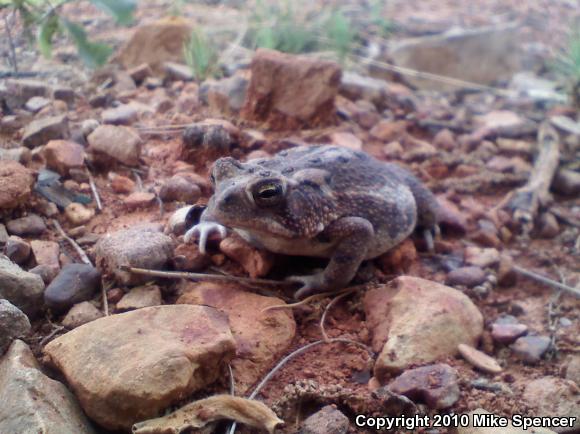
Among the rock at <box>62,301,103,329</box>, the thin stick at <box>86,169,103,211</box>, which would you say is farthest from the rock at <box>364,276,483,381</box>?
the thin stick at <box>86,169,103,211</box>

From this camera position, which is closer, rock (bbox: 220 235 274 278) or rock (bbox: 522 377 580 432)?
rock (bbox: 522 377 580 432)

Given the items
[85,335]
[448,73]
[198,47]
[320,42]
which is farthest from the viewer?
[448,73]

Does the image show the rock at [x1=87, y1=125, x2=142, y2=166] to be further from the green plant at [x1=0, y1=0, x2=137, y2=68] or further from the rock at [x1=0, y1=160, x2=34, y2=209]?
the rock at [x1=0, y1=160, x2=34, y2=209]

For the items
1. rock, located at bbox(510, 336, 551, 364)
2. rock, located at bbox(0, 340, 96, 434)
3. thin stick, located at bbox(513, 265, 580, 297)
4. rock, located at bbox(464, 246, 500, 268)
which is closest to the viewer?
rock, located at bbox(0, 340, 96, 434)

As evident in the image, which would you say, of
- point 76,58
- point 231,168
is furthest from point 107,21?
point 231,168

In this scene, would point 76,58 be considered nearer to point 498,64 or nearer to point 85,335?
point 85,335

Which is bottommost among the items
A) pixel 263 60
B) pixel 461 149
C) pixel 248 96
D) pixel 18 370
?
pixel 461 149
